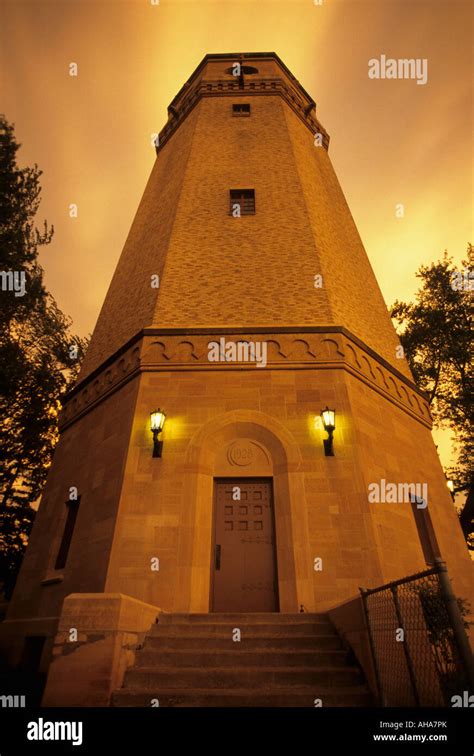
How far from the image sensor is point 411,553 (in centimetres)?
800

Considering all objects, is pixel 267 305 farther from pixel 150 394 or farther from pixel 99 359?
pixel 99 359

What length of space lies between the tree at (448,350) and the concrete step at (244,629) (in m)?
12.0

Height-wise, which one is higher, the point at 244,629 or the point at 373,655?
the point at 244,629

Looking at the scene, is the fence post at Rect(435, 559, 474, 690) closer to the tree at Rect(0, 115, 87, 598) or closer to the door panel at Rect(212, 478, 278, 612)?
the door panel at Rect(212, 478, 278, 612)

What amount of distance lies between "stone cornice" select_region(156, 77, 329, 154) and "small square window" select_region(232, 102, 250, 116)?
2.48ft

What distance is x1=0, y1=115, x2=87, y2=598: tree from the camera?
11891 millimetres

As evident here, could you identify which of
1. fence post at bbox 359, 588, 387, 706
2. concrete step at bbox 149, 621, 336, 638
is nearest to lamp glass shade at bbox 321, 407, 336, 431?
concrete step at bbox 149, 621, 336, 638

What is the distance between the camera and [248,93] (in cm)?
1723

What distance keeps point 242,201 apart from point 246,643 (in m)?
12.0

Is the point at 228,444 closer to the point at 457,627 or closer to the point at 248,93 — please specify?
the point at 457,627

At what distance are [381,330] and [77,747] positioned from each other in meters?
11.2

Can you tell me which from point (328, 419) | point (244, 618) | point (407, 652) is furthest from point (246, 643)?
point (328, 419)

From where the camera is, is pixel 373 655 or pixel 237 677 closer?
pixel 373 655

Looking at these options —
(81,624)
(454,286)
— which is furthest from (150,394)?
(454,286)
